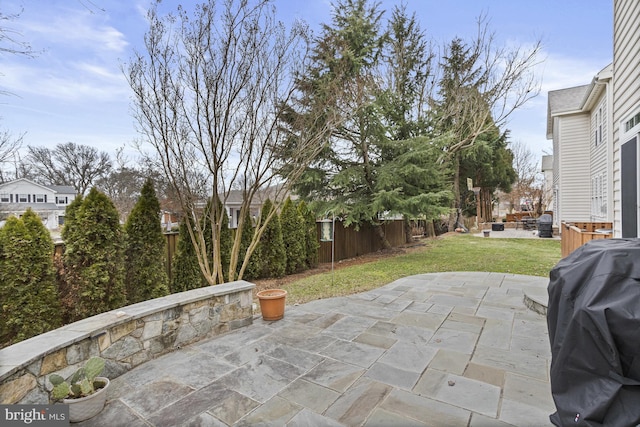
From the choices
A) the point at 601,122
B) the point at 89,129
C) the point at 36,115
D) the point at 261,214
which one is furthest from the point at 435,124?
the point at 36,115

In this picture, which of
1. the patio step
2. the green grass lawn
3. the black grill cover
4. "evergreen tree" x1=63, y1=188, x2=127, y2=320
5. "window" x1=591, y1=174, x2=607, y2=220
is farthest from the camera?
"window" x1=591, y1=174, x2=607, y2=220

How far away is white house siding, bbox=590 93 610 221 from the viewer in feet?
30.5

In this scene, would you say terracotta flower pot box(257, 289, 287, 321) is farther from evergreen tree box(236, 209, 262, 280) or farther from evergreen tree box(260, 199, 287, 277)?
evergreen tree box(260, 199, 287, 277)

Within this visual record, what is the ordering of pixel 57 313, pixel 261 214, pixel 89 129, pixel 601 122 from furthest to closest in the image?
1. pixel 601 122
2. pixel 261 214
3. pixel 89 129
4. pixel 57 313

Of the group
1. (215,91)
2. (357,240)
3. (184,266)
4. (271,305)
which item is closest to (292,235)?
(184,266)

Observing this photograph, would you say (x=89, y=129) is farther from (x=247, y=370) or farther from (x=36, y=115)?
(x=247, y=370)

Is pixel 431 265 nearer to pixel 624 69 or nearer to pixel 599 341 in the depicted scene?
pixel 624 69

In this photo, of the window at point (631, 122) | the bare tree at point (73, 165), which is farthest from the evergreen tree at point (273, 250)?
the bare tree at point (73, 165)

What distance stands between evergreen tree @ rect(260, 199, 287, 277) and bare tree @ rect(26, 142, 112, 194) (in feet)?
31.5

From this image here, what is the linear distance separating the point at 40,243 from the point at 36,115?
1438 millimetres

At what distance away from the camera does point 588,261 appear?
5.18ft

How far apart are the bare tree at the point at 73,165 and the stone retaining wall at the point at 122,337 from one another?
12.1 metres

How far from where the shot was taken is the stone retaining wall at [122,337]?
203cm

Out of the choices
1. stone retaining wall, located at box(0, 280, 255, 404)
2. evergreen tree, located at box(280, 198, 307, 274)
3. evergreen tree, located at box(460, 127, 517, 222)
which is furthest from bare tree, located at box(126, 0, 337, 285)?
evergreen tree, located at box(460, 127, 517, 222)
